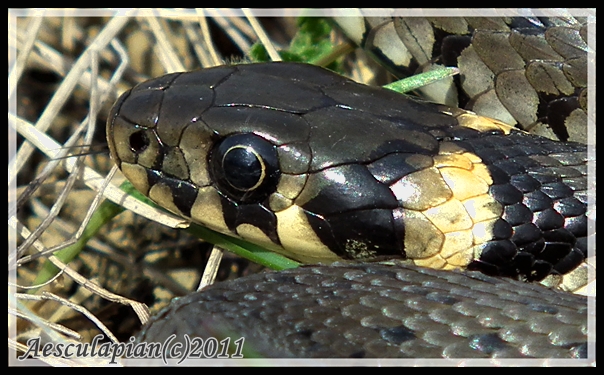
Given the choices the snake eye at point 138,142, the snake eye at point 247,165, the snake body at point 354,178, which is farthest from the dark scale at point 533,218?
the snake eye at point 138,142

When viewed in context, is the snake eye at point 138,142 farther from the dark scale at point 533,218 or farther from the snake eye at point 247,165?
the dark scale at point 533,218

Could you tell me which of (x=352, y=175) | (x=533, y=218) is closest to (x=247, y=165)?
(x=352, y=175)

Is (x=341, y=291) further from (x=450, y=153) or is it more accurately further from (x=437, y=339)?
(x=450, y=153)

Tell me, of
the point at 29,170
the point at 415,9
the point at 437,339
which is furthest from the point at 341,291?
the point at 29,170

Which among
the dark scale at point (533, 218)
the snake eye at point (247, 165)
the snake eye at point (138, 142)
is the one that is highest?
the snake eye at point (138, 142)

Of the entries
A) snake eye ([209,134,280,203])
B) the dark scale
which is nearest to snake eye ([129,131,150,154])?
snake eye ([209,134,280,203])

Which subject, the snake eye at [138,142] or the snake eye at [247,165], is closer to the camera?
the snake eye at [247,165]

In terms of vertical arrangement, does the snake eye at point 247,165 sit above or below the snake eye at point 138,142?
below
